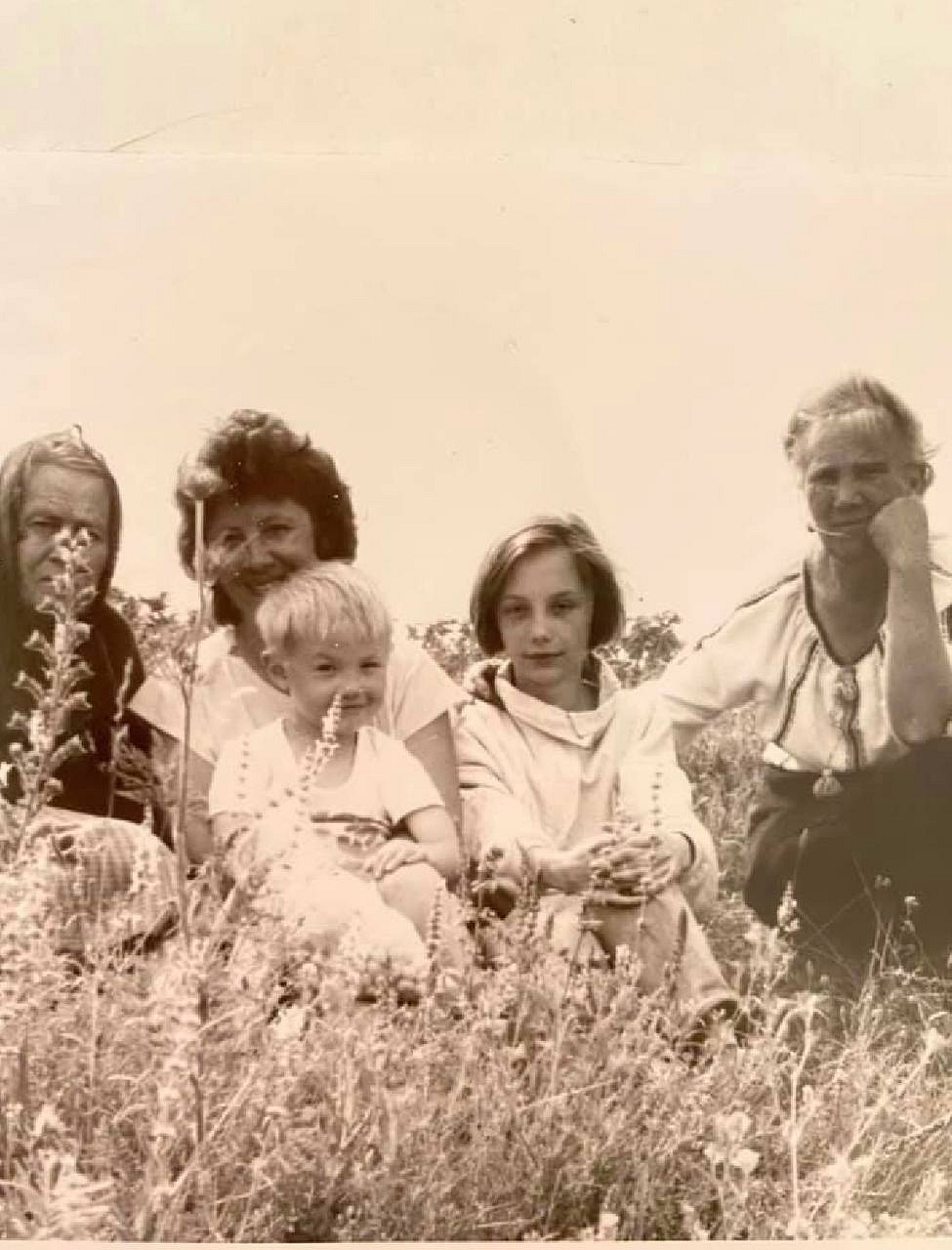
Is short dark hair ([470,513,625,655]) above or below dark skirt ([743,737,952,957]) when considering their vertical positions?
above

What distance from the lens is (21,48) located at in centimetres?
269

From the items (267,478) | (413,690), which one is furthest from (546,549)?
(267,478)

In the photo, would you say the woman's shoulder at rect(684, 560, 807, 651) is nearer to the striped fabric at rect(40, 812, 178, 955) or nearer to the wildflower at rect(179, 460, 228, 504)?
the wildflower at rect(179, 460, 228, 504)

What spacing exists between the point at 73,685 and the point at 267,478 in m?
0.43

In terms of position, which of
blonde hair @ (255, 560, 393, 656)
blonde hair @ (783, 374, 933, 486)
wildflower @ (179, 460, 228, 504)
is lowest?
blonde hair @ (255, 560, 393, 656)

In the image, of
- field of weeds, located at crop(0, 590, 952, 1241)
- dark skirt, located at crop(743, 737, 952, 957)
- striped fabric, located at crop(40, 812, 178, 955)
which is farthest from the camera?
dark skirt, located at crop(743, 737, 952, 957)

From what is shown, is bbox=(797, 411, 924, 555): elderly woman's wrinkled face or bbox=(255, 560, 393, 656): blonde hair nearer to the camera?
bbox=(255, 560, 393, 656): blonde hair

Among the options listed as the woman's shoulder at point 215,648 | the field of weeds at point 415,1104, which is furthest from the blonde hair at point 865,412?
the woman's shoulder at point 215,648

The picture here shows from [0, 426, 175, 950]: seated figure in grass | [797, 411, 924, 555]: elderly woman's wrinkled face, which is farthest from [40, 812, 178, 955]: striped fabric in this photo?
[797, 411, 924, 555]: elderly woman's wrinkled face

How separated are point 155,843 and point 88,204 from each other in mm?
1011

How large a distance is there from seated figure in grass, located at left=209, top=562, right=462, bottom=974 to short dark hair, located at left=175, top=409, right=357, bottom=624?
7 centimetres

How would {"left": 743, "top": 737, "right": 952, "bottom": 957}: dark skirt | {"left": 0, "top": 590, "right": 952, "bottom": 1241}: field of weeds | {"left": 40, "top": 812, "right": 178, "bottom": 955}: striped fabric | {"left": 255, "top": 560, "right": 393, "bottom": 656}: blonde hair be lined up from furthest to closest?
1. {"left": 743, "top": 737, "right": 952, "bottom": 957}: dark skirt
2. {"left": 255, "top": 560, "right": 393, "bottom": 656}: blonde hair
3. {"left": 40, "top": 812, "right": 178, "bottom": 955}: striped fabric
4. {"left": 0, "top": 590, "right": 952, "bottom": 1241}: field of weeds

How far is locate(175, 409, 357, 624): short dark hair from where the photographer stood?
2.57m

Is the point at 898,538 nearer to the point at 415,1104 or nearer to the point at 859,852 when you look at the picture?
the point at 859,852
